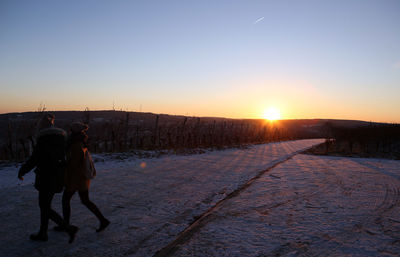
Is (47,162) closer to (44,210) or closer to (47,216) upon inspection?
(44,210)

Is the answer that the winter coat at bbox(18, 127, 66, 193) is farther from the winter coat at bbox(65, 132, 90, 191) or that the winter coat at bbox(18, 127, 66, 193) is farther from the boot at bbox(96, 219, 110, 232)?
the boot at bbox(96, 219, 110, 232)

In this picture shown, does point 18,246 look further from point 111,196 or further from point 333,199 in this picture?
point 333,199

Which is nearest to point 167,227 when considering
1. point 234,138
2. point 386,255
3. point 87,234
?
point 87,234

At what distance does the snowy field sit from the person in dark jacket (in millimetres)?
391

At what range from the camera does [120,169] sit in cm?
1059

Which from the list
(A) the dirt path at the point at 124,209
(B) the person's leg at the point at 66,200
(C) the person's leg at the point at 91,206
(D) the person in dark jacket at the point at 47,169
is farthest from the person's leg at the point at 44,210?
(C) the person's leg at the point at 91,206

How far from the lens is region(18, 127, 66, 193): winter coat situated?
378 cm

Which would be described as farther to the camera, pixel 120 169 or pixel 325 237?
pixel 120 169

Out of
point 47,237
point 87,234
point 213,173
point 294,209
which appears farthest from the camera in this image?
point 213,173

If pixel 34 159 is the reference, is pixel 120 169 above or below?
below

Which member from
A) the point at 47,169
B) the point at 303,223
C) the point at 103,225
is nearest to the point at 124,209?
the point at 103,225

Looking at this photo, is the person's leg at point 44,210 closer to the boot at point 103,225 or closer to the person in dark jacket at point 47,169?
the person in dark jacket at point 47,169

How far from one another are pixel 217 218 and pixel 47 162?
127 inches

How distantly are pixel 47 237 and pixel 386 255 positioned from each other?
5101 millimetres
